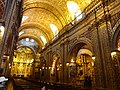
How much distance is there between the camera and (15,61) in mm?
30188

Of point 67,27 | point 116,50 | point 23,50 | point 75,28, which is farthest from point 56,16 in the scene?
point 23,50

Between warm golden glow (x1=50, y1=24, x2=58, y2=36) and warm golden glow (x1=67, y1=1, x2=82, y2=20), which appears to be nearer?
warm golden glow (x1=67, y1=1, x2=82, y2=20)

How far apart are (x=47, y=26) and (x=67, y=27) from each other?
6.12 m

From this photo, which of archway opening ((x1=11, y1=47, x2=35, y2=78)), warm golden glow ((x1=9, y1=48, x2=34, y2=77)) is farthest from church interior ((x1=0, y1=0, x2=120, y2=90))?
warm golden glow ((x1=9, y1=48, x2=34, y2=77))

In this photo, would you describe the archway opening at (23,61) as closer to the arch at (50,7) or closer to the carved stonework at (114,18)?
the arch at (50,7)

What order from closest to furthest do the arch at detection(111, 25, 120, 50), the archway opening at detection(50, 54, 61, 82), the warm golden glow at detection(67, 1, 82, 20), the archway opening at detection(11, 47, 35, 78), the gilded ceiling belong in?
the arch at detection(111, 25, 120, 50), the warm golden glow at detection(67, 1, 82, 20), the gilded ceiling, the archway opening at detection(50, 54, 61, 82), the archway opening at detection(11, 47, 35, 78)

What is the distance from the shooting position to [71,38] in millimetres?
12984

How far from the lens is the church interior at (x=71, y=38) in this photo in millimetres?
6770

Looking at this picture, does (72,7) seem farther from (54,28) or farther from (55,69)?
(55,69)

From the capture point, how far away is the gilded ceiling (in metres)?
13.8

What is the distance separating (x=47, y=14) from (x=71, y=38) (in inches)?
224

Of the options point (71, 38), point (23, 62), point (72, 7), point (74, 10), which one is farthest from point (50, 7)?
point (23, 62)

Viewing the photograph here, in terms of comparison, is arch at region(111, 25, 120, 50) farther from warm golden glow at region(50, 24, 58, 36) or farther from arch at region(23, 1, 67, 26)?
warm golden glow at region(50, 24, 58, 36)

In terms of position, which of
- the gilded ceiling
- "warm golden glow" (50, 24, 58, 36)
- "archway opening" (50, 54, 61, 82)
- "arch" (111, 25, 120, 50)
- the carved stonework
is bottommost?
"archway opening" (50, 54, 61, 82)
